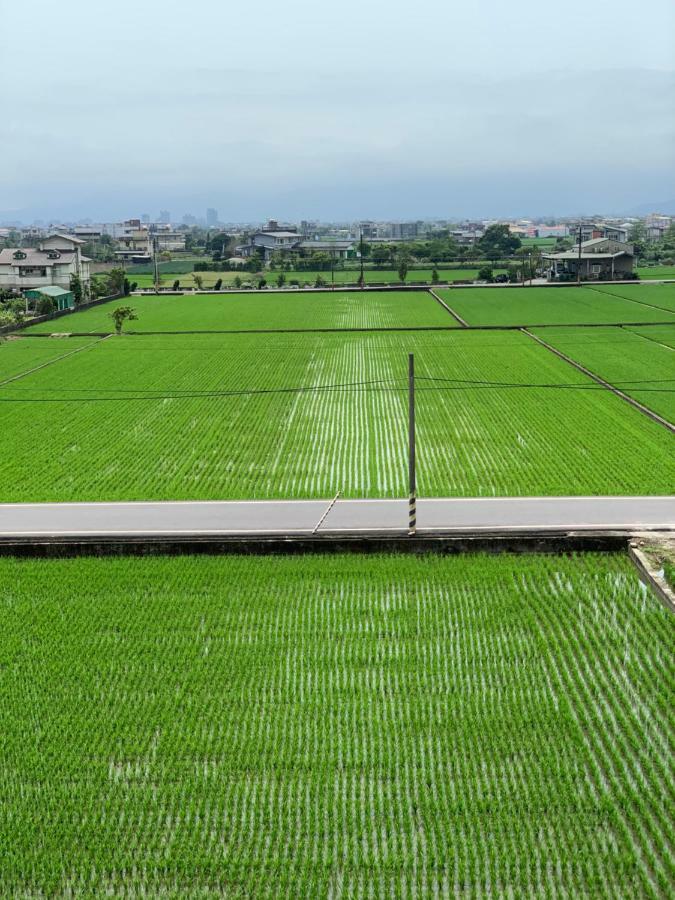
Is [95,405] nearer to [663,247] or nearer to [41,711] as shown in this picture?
[41,711]

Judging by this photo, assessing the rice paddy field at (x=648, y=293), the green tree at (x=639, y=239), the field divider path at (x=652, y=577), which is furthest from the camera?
the green tree at (x=639, y=239)

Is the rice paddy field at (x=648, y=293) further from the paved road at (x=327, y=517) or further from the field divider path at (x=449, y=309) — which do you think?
the paved road at (x=327, y=517)

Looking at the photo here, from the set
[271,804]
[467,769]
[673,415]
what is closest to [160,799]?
[271,804]

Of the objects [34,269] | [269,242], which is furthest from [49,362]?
[269,242]

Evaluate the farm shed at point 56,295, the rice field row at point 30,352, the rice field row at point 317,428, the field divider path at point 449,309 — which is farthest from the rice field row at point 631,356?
the farm shed at point 56,295

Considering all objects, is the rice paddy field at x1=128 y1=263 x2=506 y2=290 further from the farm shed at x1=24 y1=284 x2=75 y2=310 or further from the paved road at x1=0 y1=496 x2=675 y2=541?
the paved road at x1=0 y1=496 x2=675 y2=541

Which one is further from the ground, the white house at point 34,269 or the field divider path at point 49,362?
the white house at point 34,269

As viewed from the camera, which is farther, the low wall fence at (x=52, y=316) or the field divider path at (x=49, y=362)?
the low wall fence at (x=52, y=316)
